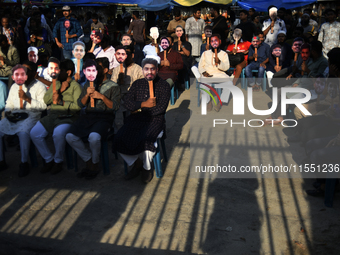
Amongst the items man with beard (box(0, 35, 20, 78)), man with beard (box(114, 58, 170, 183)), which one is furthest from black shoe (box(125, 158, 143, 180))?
man with beard (box(0, 35, 20, 78))

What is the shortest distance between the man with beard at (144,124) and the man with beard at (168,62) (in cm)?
313

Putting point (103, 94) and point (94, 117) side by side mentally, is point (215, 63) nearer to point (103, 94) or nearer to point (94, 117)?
point (103, 94)

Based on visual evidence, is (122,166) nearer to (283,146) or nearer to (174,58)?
(283,146)

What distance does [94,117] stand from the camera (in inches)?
209

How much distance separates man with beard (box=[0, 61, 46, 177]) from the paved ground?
1.37 feet

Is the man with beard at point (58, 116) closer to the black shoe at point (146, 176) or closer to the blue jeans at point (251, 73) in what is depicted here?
the black shoe at point (146, 176)

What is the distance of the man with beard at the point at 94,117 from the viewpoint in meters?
5.07

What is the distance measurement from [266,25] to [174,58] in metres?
3.30

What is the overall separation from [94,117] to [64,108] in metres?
0.52

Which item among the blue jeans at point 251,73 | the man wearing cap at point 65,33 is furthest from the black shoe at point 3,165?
the blue jeans at point 251,73

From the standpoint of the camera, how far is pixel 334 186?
4266mm

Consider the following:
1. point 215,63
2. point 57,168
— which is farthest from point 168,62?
point 57,168

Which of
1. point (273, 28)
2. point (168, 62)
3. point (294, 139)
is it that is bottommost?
point (294, 139)

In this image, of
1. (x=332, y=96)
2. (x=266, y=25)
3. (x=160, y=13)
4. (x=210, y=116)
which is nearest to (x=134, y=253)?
(x=332, y=96)
